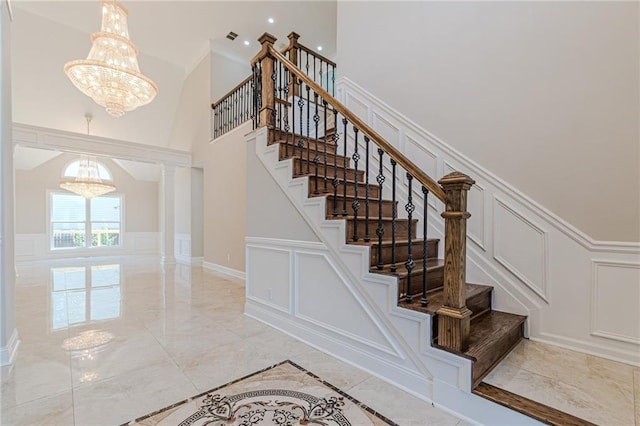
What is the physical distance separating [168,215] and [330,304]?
6798 millimetres

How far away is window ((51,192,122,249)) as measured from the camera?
30.3 feet

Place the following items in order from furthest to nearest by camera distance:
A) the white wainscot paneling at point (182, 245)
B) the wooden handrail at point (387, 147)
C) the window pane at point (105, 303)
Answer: the white wainscot paneling at point (182, 245), the window pane at point (105, 303), the wooden handrail at point (387, 147)

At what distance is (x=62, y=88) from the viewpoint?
664 centimetres

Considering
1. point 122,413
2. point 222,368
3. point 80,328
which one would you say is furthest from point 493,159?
point 80,328

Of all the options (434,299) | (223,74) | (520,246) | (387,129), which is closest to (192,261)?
(223,74)

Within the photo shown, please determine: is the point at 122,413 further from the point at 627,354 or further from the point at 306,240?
the point at 627,354

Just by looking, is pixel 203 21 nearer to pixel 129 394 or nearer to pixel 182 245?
pixel 182 245

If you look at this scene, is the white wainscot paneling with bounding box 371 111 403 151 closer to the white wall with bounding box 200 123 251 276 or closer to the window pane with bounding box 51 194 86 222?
the white wall with bounding box 200 123 251 276

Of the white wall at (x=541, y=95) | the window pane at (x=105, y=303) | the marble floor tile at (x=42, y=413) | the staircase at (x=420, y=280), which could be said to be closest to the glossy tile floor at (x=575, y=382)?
the staircase at (x=420, y=280)

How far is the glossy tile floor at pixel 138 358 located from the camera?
5.81 feet

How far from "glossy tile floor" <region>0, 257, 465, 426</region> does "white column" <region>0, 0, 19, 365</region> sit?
18 cm

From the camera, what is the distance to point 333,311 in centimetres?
252

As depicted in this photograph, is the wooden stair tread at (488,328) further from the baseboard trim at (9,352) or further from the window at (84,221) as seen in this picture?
the window at (84,221)

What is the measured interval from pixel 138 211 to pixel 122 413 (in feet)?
34.7
